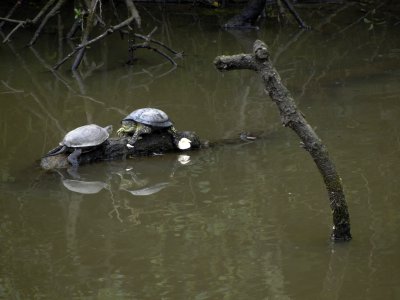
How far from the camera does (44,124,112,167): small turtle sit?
7.66 m

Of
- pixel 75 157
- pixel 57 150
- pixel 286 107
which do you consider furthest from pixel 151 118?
pixel 286 107

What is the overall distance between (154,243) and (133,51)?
701cm

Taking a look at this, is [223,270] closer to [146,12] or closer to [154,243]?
[154,243]

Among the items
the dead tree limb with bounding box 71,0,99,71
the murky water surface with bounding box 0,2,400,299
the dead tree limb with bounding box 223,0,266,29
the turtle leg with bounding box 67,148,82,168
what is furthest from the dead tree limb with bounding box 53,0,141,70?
the turtle leg with bounding box 67,148,82,168

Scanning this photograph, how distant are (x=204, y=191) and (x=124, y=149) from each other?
1.51 metres

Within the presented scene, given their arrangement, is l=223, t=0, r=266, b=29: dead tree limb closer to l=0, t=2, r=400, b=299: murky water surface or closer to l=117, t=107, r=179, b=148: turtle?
l=0, t=2, r=400, b=299: murky water surface

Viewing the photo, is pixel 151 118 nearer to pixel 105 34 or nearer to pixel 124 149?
pixel 124 149

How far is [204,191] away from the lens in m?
6.73

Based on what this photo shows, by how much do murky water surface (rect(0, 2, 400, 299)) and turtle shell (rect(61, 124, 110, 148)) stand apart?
0.83 ft

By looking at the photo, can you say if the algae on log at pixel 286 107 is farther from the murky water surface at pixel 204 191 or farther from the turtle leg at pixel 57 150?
the turtle leg at pixel 57 150

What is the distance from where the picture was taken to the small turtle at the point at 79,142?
7.66 metres

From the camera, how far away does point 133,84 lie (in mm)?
10883

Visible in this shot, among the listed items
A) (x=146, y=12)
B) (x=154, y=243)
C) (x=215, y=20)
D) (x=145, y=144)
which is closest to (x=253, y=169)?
(x=145, y=144)

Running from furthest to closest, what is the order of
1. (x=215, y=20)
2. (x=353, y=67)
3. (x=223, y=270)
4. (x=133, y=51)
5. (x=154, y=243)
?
Result: (x=215, y=20), (x=133, y=51), (x=353, y=67), (x=154, y=243), (x=223, y=270)
